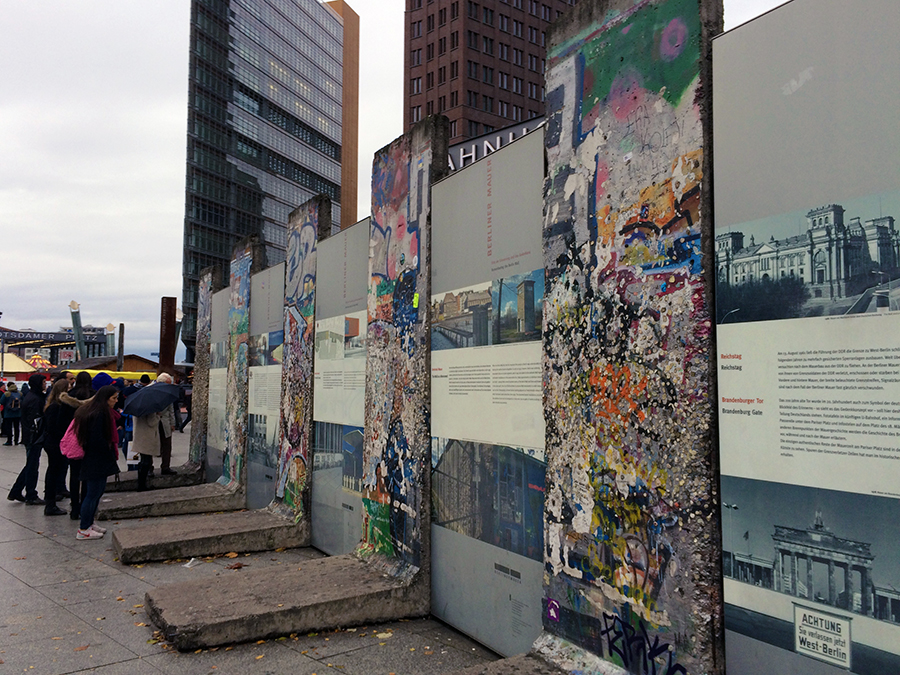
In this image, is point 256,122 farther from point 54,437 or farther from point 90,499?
point 90,499

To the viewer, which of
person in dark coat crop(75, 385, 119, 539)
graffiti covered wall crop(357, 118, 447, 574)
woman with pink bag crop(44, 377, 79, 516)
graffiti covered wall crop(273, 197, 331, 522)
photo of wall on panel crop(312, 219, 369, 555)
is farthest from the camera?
woman with pink bag crop(44, 377, 79, 516)

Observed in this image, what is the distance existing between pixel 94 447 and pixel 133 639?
334 centimetres

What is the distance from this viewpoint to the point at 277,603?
5.14 m

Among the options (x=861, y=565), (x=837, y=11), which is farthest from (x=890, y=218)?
(x=861, y=565)

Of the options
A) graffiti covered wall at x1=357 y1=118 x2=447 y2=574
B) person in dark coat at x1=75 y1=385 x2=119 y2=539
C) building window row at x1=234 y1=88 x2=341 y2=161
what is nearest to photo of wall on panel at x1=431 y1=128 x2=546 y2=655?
graffiti covered wall at x1=357 y1=118 x2=447 y2=574

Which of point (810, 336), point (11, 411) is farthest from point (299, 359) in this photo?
point (11, 411)

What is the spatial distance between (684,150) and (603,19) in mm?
1109

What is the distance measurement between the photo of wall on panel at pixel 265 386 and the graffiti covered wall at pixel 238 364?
0.74 feet

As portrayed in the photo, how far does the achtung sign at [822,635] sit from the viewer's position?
2727 mm

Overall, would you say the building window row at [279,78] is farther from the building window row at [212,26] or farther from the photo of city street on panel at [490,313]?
the photo of city street on panel at [490,313]

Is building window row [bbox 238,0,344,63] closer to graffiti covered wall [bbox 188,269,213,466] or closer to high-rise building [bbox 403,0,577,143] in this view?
high-rise building [bbox 403,0,577,143]

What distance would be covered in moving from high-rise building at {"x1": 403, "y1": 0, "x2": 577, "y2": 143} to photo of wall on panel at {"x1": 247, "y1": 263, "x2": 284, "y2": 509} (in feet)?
203

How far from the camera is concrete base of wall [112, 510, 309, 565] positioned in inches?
278

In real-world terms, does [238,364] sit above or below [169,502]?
above
